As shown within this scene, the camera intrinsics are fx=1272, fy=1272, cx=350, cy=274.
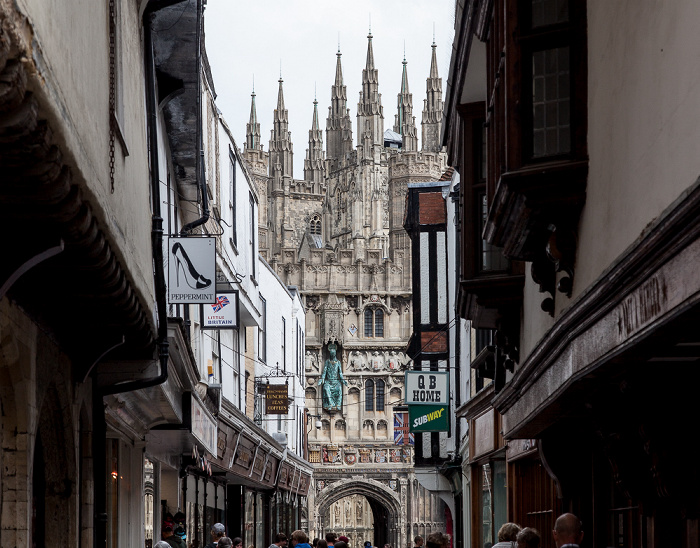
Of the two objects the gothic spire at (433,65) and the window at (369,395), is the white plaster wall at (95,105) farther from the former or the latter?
the gothic spire at (433,65)

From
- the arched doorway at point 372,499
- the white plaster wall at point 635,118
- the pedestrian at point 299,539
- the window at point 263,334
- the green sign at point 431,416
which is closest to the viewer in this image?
the white plaster wall at point 635,118

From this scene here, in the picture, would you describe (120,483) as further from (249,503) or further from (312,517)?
(312,517)

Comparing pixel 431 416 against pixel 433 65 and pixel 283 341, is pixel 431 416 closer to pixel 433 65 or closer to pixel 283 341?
pixel 283 341

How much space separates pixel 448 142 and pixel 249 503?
18491mm

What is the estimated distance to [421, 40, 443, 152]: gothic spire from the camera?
116 m

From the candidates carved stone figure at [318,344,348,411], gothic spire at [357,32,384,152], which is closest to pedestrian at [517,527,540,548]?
carved stone figure at [318,344,348,411]

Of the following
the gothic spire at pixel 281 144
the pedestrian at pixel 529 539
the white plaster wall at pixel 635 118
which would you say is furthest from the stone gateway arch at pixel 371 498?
the white plaster wall at pixel 635 118

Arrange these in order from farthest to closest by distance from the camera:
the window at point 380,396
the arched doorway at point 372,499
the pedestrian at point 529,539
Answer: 1. the window at point 380,396
2. the arched doorway at point 372,499
3. the pedestrian at point 529,539

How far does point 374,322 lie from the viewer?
78125 mm

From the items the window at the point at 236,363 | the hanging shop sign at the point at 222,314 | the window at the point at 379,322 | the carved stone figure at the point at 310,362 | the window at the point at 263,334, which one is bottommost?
the window at the point at 236,363

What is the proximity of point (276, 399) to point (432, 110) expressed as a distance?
8618cm

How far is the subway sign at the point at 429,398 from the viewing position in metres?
25.1

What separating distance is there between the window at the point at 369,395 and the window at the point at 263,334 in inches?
1661

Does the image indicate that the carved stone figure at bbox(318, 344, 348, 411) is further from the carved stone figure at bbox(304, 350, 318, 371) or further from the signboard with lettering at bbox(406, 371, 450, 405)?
the signboard with lettering at bbox(406, 371, 450, 405)
